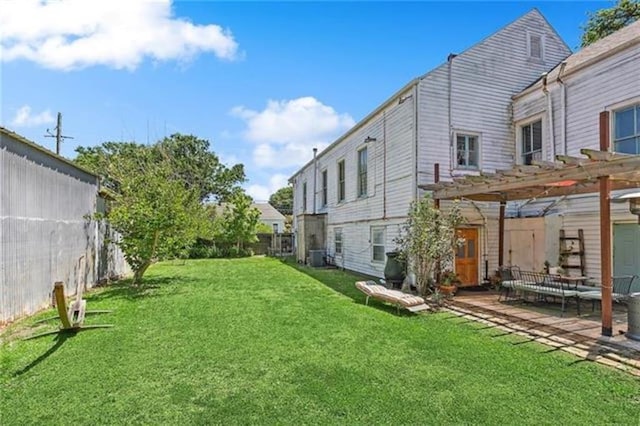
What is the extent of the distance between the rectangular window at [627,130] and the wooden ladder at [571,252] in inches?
81.9

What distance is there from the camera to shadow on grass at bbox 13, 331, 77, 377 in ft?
15.3

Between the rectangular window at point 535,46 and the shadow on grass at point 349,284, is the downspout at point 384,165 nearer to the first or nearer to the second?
the shadow on grass at point 349,284

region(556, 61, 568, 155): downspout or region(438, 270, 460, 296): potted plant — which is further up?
region(556, 61, 568, 155): downspout

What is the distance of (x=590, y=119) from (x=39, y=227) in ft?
41.7

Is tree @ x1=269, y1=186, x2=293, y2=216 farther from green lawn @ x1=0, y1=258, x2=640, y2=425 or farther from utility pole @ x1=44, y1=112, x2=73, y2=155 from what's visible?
green lawn @ x1=0, y1=258, x2=640, y2=425

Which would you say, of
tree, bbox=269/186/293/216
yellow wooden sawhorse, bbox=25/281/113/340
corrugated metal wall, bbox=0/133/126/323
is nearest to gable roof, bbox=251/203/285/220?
tree, bbox=269/186/293/216

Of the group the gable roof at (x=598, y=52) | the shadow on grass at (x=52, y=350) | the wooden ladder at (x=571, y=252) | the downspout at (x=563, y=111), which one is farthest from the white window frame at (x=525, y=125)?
the shadow on grass at (x=52, y=350)

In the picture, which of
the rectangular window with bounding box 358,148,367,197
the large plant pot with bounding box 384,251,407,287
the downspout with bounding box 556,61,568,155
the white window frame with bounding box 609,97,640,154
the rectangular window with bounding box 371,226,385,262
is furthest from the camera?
the rectangular window with bounding box 358,148,367,197

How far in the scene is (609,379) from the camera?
14.2ft

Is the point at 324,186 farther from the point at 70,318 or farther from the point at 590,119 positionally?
the point at 70,318

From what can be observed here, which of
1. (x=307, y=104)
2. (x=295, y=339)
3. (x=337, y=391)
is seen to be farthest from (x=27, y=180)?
(x=307, y=104)

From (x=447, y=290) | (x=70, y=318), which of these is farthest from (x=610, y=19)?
(x=70, y=318)

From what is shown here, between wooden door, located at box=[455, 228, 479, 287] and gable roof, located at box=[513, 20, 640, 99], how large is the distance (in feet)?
14.6

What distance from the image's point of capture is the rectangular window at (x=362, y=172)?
47.5ft
